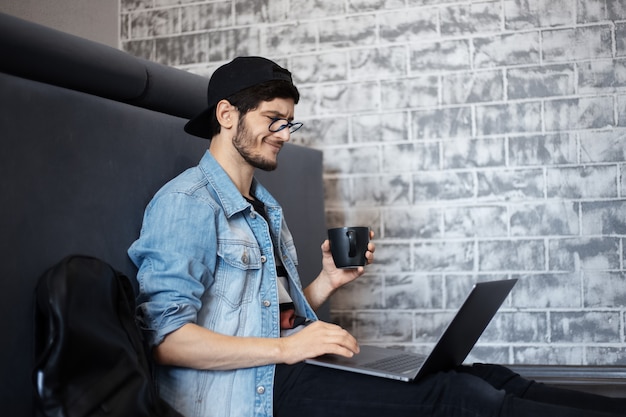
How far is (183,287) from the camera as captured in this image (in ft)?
4.39

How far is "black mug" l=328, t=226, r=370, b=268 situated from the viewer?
62.8 inches

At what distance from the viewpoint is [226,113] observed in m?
1.66

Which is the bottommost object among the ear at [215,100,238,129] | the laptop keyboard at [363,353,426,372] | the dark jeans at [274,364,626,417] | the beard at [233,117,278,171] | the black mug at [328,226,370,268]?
the dark jeans at [274,364,626,417]

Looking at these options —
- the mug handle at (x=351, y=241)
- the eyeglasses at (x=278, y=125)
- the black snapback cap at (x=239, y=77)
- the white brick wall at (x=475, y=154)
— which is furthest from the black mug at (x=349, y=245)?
the white brick wall at (x=475, y=154)

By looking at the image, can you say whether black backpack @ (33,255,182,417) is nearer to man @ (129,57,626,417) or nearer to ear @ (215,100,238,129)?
man @ (129,57,626,417)

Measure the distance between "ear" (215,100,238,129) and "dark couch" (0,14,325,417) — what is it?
0.12 metres

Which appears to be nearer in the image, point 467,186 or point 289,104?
point 289,104

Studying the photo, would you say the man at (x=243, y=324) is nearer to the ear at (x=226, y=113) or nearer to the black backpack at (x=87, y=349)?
the ear at (x=226, y=113)

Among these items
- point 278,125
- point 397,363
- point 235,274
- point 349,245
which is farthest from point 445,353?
point 278,125

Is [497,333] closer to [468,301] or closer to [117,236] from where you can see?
[468,301]

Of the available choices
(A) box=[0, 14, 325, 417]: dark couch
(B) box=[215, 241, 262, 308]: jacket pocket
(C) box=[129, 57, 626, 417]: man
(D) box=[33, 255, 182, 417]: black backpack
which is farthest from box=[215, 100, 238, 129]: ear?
(D) box=[33, 255, 182, 417]: black backpack

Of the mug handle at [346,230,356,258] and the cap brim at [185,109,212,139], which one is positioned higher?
the cap brim at [185,109,212,139]

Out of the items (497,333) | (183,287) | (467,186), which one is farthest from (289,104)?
(497,333)

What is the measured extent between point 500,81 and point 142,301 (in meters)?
2.01
